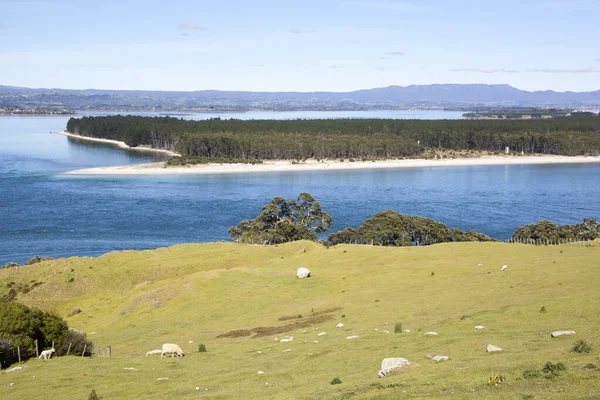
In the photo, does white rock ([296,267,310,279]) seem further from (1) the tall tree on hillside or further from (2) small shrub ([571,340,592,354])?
(1) the tall tree on hillside

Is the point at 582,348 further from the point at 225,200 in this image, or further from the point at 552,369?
the point at 225,200

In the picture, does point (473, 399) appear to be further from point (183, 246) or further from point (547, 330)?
point (183, 246)

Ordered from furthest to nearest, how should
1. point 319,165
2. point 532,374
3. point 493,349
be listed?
point 319,165
point 493,349
point 532,374

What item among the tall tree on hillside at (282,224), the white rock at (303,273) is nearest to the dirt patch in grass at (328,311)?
the white rock at (303,273)

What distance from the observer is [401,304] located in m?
28.6

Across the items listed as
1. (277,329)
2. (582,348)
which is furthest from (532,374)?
(277,329)

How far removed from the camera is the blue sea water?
77750 millimetres

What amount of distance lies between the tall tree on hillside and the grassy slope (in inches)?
622

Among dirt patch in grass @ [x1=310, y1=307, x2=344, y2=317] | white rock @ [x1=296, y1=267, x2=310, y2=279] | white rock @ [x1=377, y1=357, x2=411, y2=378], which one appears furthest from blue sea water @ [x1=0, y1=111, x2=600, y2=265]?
white rock @ [x1=377, y1=357, x2=411, y2=378]

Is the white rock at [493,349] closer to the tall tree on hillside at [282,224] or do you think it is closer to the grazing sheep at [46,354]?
the grazing sheep at [46,354]

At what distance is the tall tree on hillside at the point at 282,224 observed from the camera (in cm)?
6353

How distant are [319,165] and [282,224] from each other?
Result: 91.6m

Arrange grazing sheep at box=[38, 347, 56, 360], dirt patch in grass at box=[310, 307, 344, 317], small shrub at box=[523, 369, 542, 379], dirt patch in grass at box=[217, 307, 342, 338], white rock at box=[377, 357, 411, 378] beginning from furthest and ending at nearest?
dirt patch in grass at box=[310, 307, 344, 317]
dirt patch in grass at box=[217, 307, 342, 338]
grazing sheep at box=[38, 347, 56, 360]
white rock at box=[377, 357, 411, 378]
small shrub at box=[523, 369, 542, 379]

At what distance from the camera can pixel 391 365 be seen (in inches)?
657
